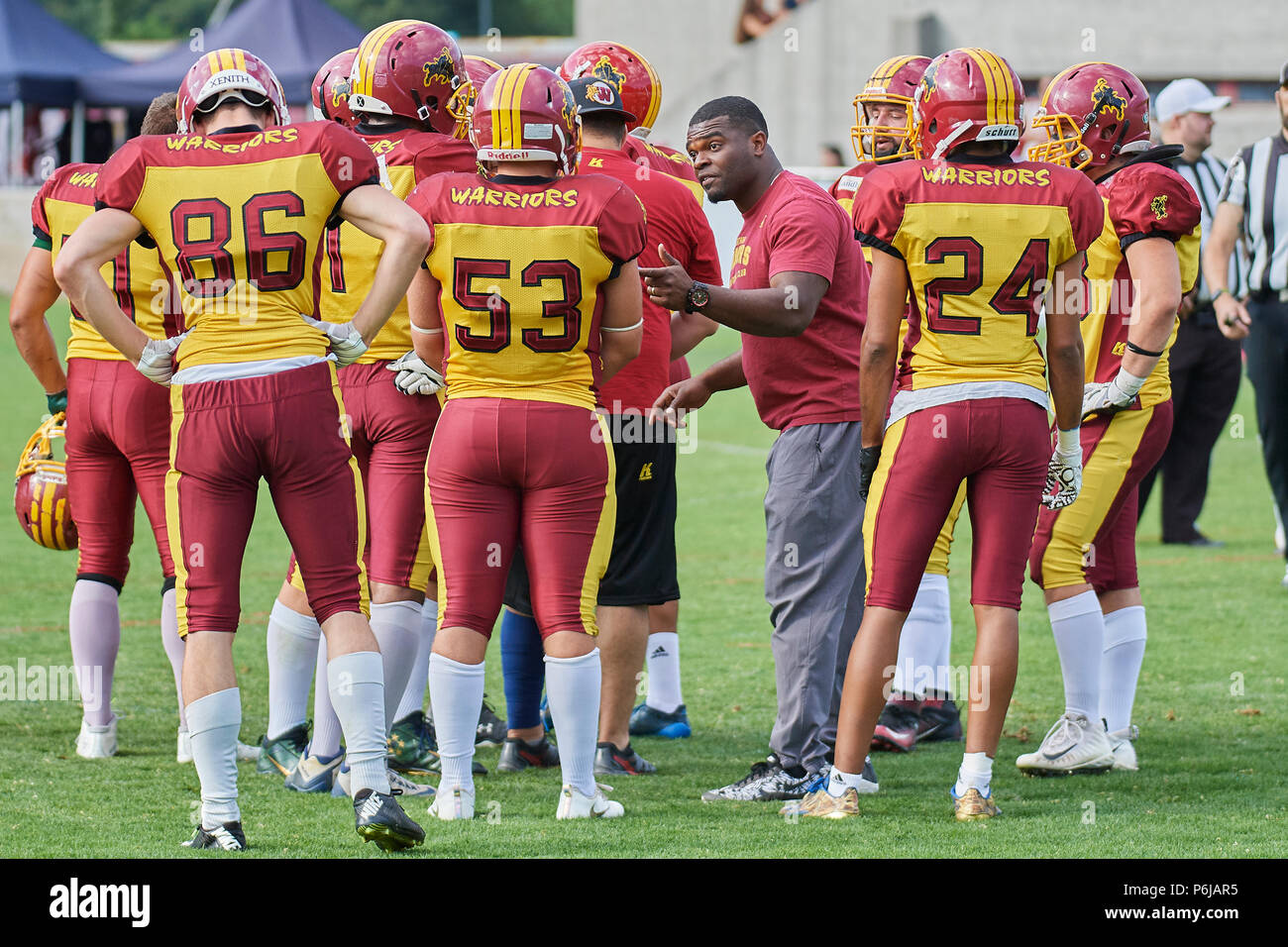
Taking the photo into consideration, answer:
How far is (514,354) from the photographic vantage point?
4.65 m

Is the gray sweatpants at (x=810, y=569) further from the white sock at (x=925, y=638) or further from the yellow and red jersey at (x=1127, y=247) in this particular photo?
the yellow and red jersey at (x=1127, y=247)

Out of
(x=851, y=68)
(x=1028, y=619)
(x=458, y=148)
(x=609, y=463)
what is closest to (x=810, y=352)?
(x=609, y=463)

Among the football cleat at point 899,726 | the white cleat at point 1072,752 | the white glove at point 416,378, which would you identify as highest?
the white glove at point 416,378

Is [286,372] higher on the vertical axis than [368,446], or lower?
higher

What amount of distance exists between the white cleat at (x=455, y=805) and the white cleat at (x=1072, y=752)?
1.93 metres

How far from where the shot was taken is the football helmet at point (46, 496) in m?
5.96

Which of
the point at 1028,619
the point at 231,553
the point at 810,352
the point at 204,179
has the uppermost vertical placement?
the point at 204,179

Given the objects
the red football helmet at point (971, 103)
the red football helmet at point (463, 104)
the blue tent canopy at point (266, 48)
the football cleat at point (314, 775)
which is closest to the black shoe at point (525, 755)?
the football cleat at point (314, 775)

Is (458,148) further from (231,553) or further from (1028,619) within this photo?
(1028,619)

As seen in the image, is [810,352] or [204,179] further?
[810,352]

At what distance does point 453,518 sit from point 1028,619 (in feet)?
14.8

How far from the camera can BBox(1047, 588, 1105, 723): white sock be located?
554cm
